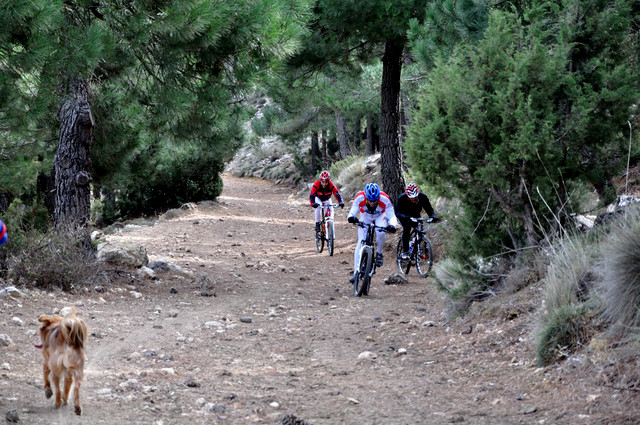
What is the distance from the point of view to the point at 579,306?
18.7 ft

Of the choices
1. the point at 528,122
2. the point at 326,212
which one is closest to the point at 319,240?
the point at 326,212

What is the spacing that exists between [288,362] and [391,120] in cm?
1007

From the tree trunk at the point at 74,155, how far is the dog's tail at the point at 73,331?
21.3 feet

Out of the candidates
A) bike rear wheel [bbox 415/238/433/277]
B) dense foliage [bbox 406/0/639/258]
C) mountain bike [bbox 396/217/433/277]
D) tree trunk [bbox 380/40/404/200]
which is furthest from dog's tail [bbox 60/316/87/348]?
tree trunk [bbox 380/40/404/200]

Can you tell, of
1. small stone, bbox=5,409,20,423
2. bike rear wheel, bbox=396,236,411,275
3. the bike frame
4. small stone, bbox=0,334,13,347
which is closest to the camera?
small stone, bbox=5,409,20,423

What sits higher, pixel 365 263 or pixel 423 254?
pixel 365 263

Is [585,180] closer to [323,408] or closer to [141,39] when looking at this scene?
[323,408]

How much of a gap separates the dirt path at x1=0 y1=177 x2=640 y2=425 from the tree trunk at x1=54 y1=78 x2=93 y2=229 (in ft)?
5.01

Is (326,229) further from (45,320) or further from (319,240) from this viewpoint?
(45,320)

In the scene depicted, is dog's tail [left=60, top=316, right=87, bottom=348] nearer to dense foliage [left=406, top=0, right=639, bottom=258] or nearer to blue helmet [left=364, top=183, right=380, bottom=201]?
dense foliage [left=406, top=0, right=639, bottom=258]

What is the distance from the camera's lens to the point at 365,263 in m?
10.8

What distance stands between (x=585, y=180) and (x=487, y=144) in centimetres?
117

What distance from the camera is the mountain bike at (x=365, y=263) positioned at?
10.8m

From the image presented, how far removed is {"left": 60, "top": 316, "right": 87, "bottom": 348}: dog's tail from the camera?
180 inches
